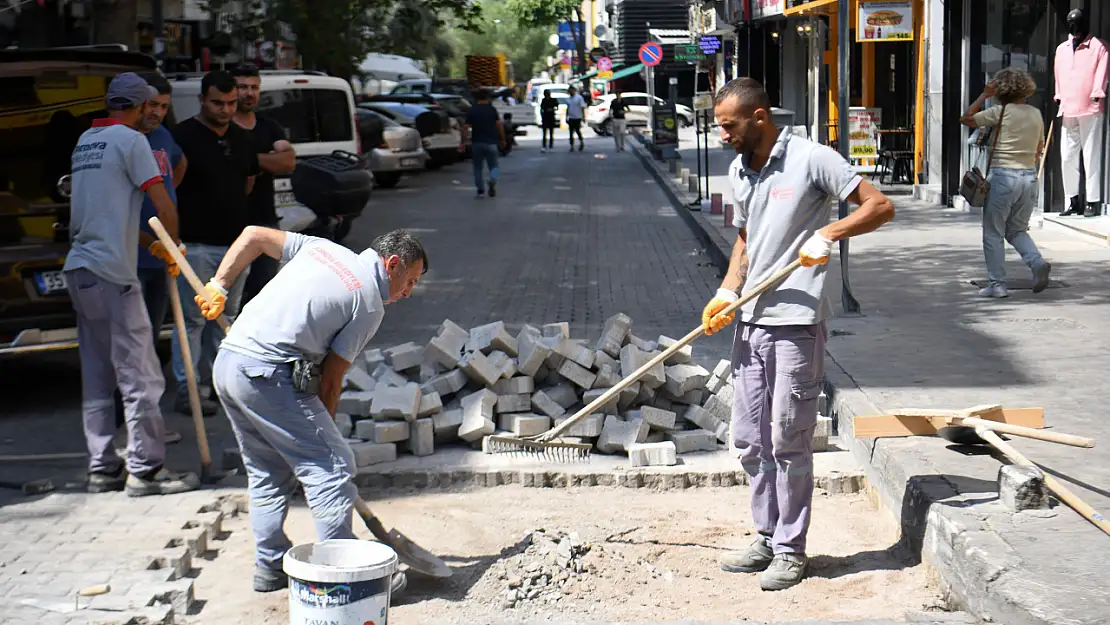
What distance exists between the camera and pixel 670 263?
14719 mm

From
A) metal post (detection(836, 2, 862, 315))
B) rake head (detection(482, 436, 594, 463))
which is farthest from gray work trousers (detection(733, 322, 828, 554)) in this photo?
metal post (detection(836, 2, 862, 315))

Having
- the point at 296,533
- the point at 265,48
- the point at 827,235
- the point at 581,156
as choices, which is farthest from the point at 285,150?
the point at 581,156

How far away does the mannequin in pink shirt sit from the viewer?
45.5 ft

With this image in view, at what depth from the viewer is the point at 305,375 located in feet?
15.5

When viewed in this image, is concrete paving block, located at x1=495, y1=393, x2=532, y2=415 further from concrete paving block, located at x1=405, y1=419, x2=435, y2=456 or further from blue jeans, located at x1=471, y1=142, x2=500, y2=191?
blue jeans, located at x1=471, y1=142, x2=500, y2=191

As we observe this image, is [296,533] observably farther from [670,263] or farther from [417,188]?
[417,188]

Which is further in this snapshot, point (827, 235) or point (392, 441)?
point (392, 441)

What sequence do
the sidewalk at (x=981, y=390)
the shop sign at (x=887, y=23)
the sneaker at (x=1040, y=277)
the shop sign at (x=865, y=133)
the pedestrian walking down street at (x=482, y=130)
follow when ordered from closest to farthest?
the sidewalk at (x=981, y=390), the sneaker at (x=1040, y=277), the shop sign at (x=887, y=23), the shop sign at (x=865, y=133), the pedestrian walking down street at (x=482, y=130)

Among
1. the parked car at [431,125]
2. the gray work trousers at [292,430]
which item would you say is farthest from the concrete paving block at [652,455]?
the parked car at [431,125]

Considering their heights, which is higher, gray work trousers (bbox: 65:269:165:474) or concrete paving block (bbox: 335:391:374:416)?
gray work trousers (bbox: 65:269:165:474)

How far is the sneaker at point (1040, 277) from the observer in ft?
34.3

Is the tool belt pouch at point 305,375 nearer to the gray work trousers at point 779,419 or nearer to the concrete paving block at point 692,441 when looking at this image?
the gray work trousers at point 779,419

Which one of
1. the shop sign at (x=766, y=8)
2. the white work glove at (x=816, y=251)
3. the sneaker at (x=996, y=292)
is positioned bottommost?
the sneaker at (x=996, y=292)

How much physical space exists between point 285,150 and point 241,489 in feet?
8.28
